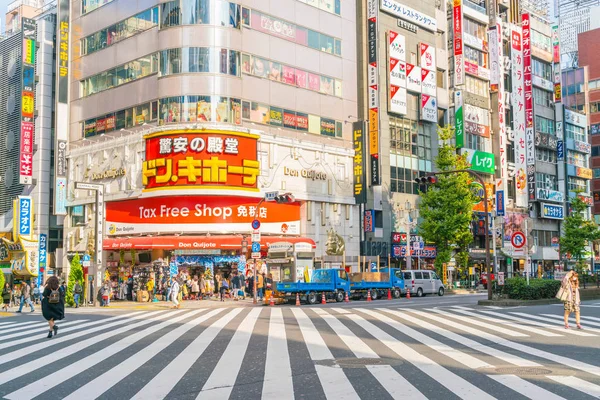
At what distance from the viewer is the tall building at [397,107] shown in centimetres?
5250

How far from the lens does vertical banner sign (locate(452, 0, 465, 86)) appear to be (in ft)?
206

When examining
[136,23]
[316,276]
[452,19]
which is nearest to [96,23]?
[136,23]

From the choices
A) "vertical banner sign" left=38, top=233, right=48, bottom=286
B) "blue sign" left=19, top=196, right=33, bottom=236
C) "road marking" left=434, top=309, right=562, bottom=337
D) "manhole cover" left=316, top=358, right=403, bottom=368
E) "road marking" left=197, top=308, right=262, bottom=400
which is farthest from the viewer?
"vertical banner sign" left=38, top=233, right=48, bottom=286

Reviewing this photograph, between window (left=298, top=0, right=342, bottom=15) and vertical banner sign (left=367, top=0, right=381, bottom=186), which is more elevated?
window (left=298, top=0, right=342, bottom=15)

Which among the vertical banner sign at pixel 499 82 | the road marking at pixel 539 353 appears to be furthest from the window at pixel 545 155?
the road marking at pixel 539 353

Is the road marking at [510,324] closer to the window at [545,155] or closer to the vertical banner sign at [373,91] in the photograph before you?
the vertical banner sign at [373,91]

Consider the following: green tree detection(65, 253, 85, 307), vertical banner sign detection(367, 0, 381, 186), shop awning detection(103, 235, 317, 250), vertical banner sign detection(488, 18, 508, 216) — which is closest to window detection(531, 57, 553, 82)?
vertical banner sign detection(488, 18, 508, 216)

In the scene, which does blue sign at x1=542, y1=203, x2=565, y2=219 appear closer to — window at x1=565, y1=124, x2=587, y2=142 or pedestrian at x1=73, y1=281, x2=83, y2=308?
window at x1=565, y1=124, x2=587, y2=142

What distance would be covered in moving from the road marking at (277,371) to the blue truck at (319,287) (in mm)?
18107

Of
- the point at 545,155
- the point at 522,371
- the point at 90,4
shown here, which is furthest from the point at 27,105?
the point at 545,155

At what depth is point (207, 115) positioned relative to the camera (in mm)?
42281

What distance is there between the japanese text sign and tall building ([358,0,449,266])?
13234 mm

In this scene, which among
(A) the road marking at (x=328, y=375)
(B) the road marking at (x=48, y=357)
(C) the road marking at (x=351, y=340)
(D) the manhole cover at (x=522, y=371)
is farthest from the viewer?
(C) the road marking at (x=351, y=340)

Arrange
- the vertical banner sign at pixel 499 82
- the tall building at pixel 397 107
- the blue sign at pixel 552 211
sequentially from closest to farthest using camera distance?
the tall building at pixel 397 107 → the vertical banner sign at pixel 499 82 → the blue sign at pixel 552 211
